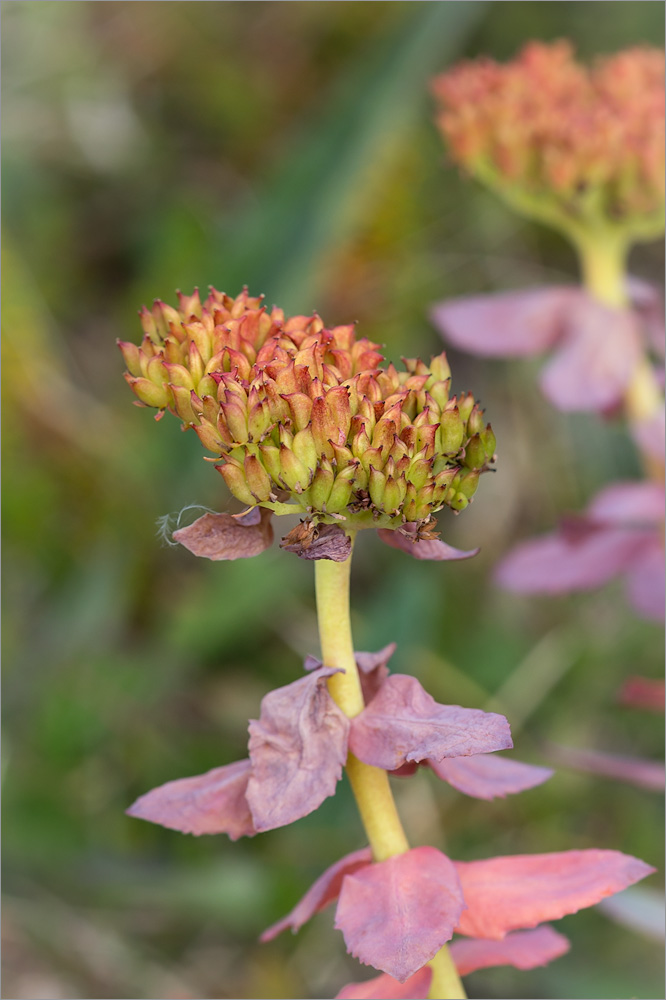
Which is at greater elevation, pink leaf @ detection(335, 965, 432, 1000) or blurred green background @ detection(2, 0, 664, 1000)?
blurred green background @ detection(2, 0, 664, 1000)

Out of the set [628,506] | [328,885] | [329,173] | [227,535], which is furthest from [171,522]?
[329,173]

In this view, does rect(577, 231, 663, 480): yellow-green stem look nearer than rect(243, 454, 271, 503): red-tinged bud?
No

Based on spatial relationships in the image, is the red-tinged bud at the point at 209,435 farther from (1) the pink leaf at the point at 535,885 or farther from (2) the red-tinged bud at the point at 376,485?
(1) the pink leaf at the point at 535,885

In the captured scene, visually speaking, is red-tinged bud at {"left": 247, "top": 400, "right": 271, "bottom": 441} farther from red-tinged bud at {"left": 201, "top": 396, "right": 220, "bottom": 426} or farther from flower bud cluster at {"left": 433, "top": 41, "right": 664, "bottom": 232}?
flower bud cluster at {"left": 433, "top": 41, "right": 664, "bottom": 232}

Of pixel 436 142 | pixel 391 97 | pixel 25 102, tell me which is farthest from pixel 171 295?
pixel 436 142

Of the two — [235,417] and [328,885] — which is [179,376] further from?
[328,885]

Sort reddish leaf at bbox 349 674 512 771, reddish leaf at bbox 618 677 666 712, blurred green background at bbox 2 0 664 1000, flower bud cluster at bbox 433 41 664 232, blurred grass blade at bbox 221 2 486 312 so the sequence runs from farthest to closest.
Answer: blurred grass blade at bbox 221 2 486 312, blurred green background at bbox 2 0 664 1000, flower bud cluster at bbox 433 41 664 232, reddish leaf at bbox 618 677 666 712, reddish leaf at bbox 349 674 512 771

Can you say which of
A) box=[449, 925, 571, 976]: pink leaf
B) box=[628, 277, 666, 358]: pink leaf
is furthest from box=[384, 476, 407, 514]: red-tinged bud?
box=[628, 277, 666, 358]: pink leaf
